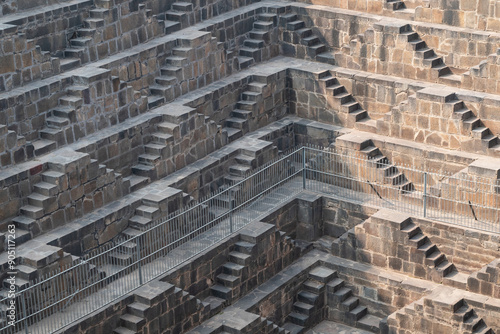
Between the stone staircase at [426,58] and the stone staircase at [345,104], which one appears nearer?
the stone staircase at [426,58]

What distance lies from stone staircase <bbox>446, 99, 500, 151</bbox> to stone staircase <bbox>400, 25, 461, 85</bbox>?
141cm

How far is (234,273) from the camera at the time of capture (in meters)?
28.5

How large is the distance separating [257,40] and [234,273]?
937cm

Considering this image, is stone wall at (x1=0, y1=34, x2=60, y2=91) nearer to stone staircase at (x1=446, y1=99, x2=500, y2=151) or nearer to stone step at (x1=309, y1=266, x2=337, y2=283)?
stone step at (x1=309, y1=266, x2=337, y2=283)

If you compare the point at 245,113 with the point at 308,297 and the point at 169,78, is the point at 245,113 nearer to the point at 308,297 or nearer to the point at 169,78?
the point at 169,78

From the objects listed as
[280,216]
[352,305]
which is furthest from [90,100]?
[352,305]

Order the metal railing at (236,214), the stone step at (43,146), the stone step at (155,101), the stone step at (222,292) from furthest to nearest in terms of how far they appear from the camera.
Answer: the stone step at (155,101)
the stone step at (222,292)
the stone step at (43,146)
the metal railing at (236,214)

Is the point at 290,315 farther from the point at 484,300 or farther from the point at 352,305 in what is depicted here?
the point at 484,300

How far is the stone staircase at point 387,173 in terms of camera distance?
31.1m

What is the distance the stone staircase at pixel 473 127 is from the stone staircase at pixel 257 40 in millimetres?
6775

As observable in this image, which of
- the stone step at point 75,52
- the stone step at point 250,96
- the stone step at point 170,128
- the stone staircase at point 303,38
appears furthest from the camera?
the stone staircase at point 303,38

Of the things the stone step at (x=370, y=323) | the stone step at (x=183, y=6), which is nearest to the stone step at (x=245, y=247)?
the stone step at (x=370, y=323)

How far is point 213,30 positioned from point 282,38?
9.10 feet

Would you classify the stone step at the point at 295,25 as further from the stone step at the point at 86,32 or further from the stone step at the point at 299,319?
the stone step at the point at 299,319
